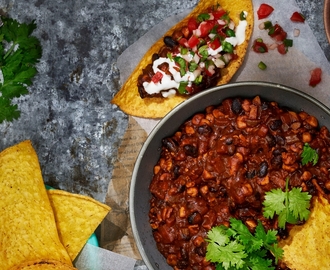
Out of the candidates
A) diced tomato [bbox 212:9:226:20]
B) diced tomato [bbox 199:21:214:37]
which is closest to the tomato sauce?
diced tomato [bbox 199:21:214:37]

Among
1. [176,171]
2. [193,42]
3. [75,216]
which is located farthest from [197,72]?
[75,216]

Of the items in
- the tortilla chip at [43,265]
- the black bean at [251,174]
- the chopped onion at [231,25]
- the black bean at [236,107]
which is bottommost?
the tortilla chip at [43,265]

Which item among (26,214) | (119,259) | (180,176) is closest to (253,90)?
(180,176)

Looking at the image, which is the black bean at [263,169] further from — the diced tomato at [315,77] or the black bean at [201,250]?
the diced tomato at [315,77]

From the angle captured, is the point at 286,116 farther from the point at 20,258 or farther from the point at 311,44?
the point at 20,258

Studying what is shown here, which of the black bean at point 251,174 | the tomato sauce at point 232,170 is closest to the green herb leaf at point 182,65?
the tomato sauce at point 232,170

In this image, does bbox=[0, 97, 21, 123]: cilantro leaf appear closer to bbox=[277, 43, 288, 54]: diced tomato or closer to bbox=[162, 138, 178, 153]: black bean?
bbox=[162, 138, 178, 153]: black bean

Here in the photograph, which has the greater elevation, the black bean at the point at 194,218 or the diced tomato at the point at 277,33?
the diced tomato at the point at 277,33
